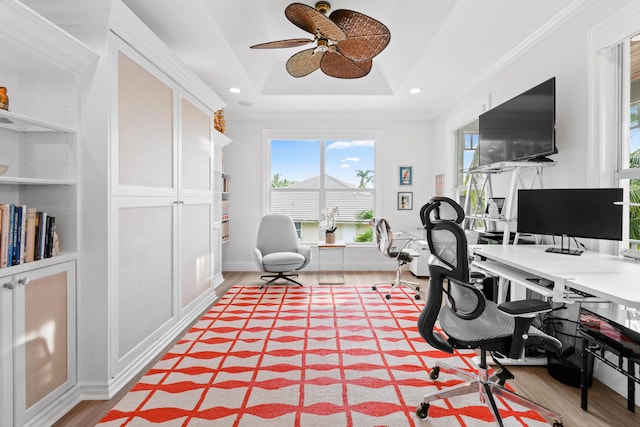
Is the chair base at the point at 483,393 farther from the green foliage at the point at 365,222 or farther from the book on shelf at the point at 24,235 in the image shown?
the green foliage at the point at 365,222

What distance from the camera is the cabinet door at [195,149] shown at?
3.27m

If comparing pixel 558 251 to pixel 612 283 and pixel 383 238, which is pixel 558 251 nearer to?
pixel 612 283

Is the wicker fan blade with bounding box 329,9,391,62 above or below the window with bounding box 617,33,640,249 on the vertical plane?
above

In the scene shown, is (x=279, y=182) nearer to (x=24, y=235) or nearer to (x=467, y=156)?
(x=467, y=156)

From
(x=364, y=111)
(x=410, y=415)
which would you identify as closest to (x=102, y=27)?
(x=410, y=415)

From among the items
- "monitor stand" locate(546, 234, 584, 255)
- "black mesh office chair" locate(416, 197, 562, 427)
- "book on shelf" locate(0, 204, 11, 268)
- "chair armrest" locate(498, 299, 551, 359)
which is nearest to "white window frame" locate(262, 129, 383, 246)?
"monitor stand" locate(546, 234, 584, 255)

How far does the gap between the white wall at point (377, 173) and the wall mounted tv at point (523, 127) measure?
2278mm

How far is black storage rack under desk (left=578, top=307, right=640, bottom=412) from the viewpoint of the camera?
172 cm

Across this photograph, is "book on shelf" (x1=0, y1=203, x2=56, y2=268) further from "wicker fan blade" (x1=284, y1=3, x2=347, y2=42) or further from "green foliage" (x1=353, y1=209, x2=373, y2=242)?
"green foliage" (x1=353, y1=209, x2=373, y2=242)

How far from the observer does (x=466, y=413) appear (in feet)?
6.29

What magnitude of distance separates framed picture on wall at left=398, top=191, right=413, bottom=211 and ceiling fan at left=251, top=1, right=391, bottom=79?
2.97m

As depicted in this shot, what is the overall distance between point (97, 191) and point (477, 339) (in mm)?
2260

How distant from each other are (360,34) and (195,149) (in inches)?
79.9

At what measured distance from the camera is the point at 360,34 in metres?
2.47
